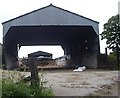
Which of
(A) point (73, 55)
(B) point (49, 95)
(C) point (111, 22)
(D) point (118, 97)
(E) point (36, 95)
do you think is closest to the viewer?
(E) point (36, 95)

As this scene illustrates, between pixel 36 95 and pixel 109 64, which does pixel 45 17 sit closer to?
pixel 109 64

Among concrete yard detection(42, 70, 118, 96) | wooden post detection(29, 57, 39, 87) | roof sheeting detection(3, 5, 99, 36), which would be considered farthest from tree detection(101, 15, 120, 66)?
wooden post detection(29, 57, 39, 87)

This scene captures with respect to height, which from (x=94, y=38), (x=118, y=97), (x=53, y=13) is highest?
(x=53, y=13)

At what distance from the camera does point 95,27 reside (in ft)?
96.0

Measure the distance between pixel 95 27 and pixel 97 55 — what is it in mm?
3107

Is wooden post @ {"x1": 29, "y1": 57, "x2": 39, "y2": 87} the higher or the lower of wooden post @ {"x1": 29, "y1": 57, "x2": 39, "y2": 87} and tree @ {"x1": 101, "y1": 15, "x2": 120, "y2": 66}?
the lower

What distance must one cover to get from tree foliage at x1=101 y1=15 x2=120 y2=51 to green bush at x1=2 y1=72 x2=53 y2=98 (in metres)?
27.1

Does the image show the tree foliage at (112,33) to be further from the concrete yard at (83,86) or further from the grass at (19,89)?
the grass at (19,89)

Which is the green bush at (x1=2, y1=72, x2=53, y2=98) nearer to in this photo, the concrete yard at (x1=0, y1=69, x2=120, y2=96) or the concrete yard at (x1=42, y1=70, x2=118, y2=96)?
the concrete yard at (x1=0, y1=69, x2=120, y2=96)

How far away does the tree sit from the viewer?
34031 mm

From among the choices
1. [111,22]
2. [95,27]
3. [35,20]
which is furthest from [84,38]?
[35,20]

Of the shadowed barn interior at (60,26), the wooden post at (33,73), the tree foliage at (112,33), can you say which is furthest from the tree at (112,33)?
the wooden post at (33,73)

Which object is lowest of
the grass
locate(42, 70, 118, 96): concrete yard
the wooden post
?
locate(42, 70, 118, 96): concrete yard

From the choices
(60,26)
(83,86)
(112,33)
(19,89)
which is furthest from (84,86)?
(112,33)
